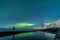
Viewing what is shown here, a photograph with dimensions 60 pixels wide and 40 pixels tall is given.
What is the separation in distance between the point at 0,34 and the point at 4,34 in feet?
4.73

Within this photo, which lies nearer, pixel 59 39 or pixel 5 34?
pixel 59 39

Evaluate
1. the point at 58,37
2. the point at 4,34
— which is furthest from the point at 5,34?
the point at 58,37

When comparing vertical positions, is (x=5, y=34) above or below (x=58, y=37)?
above

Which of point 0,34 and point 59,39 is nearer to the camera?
point 59,39

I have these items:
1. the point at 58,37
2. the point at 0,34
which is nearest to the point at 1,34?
the point at 0,34

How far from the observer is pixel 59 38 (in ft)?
82.6

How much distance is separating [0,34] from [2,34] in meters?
0.78

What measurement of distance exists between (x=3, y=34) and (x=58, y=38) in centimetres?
3047

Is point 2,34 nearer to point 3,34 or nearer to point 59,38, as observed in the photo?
point 3,34

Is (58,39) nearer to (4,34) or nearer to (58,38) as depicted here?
(58,38)

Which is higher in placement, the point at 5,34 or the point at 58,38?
the point at 5,34

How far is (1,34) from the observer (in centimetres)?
5212

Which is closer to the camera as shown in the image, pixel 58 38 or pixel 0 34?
pixel 58 38

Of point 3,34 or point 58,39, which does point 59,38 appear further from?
point 3,34
